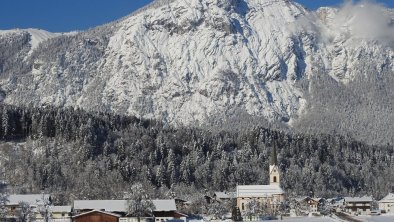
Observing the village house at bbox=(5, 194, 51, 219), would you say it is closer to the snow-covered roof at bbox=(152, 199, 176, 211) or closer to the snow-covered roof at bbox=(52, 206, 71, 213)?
the snow-covered roof at bbox=(52, 206, 71, 213)

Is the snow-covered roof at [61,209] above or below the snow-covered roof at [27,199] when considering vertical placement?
below

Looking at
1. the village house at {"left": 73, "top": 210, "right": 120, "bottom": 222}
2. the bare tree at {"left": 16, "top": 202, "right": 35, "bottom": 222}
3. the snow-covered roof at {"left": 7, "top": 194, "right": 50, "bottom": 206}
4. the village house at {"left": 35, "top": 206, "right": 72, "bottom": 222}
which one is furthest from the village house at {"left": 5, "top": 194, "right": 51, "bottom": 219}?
the bare tree at {"left": 16, "top": 202, "right": 35, "bottom": 222}

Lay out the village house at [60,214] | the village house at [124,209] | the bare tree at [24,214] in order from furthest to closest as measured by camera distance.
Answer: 1. the village house at [124,209]
2. the village house at [60,214]
3. the bare tree at [24,214]

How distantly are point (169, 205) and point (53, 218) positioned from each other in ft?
79.8

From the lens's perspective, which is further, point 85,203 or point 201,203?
point 201,203

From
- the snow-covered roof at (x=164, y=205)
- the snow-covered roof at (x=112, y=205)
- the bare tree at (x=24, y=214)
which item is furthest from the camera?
the snow-covered roof at (x=164, y=205)

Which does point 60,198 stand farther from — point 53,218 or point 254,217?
point 254,217

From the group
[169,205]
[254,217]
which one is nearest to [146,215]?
[169,205]

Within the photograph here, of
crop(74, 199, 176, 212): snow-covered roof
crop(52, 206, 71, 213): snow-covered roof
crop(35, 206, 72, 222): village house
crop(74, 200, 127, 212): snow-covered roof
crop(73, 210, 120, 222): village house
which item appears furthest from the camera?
crop(52, 206, 71, 213): snow-covered roof

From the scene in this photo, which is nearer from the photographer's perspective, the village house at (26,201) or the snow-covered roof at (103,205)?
the village house at (26,201)

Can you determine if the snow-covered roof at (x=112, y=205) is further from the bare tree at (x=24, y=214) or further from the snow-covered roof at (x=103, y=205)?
the bare tree at (x=24, y=214)

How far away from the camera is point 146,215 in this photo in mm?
164250

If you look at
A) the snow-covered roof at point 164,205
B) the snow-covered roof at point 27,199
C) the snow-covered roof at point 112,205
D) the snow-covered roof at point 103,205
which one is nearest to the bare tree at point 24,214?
the snow-covered roof at point 27,199

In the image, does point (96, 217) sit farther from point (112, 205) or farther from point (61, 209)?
point (61, 209)
